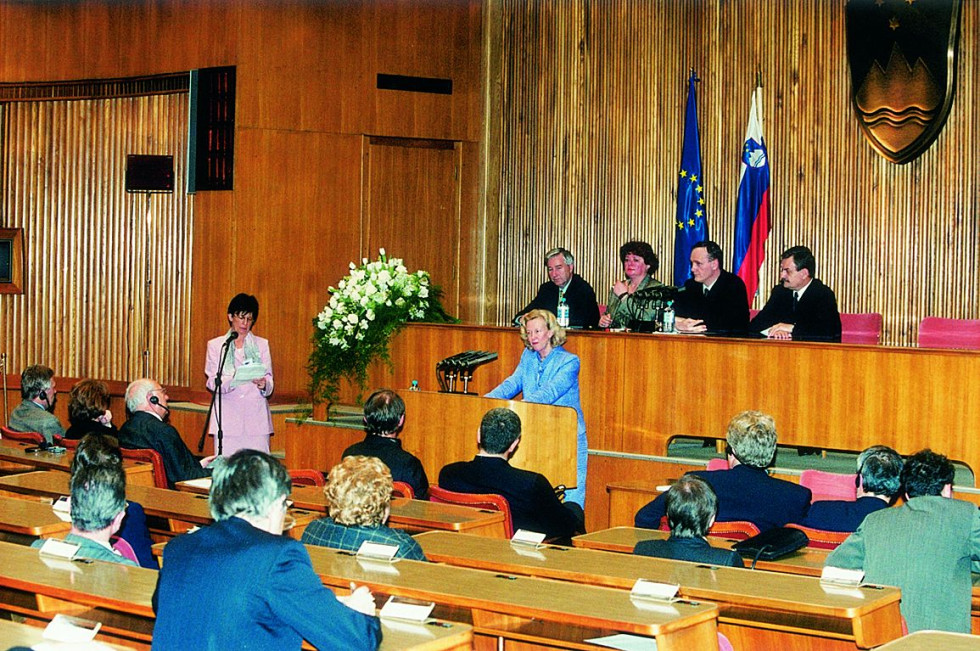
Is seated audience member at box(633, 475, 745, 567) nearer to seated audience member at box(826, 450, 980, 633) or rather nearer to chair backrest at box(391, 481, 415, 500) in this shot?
seated audience member at box(826, 450, 980, 633)

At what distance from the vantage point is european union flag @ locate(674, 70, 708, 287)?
10.1 metres

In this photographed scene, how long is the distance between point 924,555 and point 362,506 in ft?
6.00

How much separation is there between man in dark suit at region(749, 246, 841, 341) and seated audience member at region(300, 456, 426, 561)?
12.8ft

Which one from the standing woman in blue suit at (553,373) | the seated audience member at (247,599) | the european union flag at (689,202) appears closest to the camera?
the seated audience member at (247,599)

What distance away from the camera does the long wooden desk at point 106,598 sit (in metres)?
3.04

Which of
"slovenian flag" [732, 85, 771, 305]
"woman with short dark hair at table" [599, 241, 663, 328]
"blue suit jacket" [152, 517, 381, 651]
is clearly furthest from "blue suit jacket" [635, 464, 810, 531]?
"slovenian flag" [732, 85, 771, 305]

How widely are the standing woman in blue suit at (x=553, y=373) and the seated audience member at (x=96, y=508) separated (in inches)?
134

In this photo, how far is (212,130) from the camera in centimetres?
1042

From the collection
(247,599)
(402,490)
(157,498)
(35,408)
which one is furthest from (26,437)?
(247,599)

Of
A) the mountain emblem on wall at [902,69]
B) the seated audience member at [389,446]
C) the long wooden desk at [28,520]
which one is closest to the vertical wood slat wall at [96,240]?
the seated audience member at [389,446]

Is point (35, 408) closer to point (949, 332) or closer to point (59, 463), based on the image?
point (59, 463)

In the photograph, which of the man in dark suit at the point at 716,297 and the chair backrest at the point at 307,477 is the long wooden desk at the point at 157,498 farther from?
the man in dark suit at the point at 716,297

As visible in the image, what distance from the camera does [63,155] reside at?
36.8ft

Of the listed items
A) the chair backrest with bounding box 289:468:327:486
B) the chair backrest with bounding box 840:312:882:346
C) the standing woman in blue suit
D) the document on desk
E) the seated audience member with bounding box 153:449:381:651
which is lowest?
the document on desk
